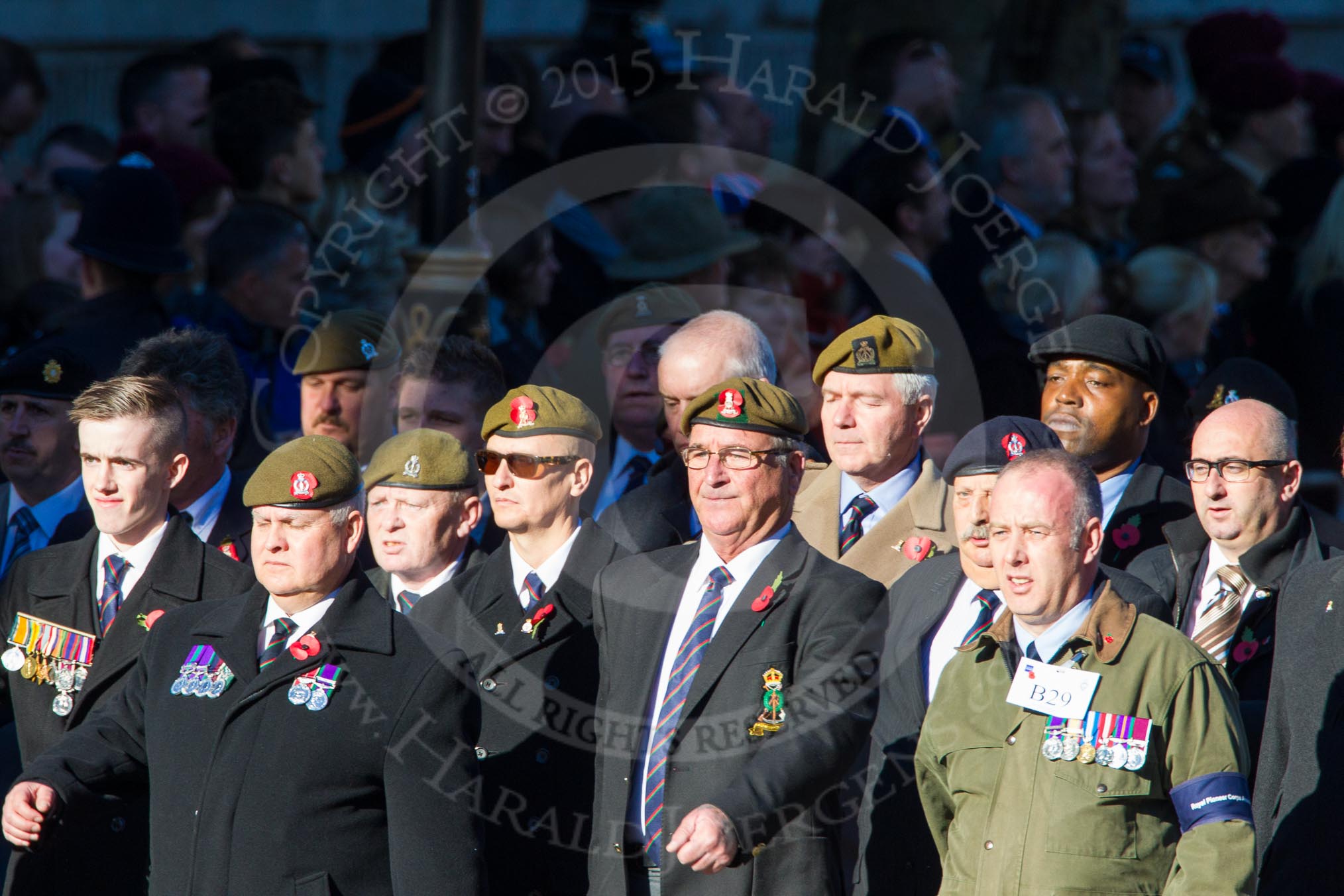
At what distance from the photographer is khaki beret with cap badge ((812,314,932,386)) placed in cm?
609

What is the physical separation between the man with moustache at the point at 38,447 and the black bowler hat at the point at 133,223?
0.88m

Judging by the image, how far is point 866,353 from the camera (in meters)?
6.09

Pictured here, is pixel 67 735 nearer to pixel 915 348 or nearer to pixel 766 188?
pixel 915 348

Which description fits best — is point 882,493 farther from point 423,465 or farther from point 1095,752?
point 1095,752

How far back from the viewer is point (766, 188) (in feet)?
32.6

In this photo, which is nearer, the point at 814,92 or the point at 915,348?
the point at 915,348

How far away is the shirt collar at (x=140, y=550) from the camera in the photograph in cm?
579

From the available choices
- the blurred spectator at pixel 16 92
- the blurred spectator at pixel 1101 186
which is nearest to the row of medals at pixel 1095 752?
the blurred spectator at pixel 1101 186

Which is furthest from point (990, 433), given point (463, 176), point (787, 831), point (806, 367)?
point (463, 176)

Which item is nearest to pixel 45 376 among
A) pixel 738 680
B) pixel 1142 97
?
pixel 738 680

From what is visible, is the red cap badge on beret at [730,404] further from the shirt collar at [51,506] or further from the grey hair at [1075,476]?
the shirt collar at [51,506]

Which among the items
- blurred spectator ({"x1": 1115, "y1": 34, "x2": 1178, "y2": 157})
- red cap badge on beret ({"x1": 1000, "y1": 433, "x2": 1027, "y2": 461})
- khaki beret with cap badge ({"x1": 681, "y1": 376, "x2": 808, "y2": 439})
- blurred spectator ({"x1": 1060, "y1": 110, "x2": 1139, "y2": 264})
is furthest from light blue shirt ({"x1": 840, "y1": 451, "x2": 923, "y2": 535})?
blurred spectator ({"x1": 1115, "y1": 34, "x2": 1178, "y2": 157})

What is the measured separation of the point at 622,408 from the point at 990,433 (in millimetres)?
1942

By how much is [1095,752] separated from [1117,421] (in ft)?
6.50
